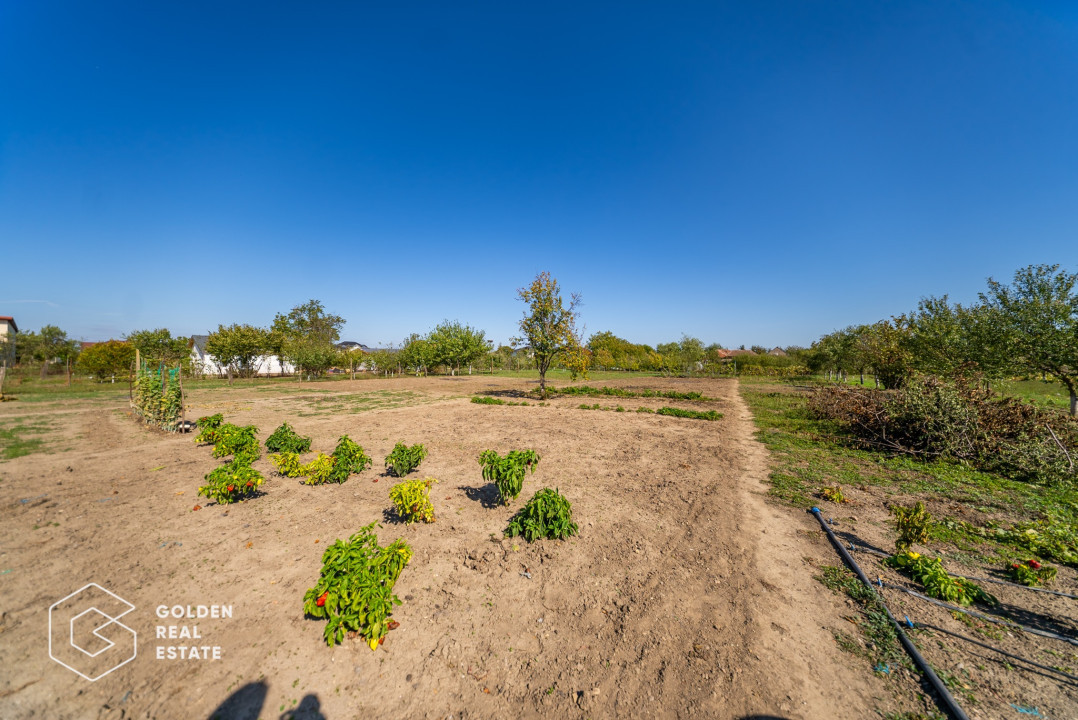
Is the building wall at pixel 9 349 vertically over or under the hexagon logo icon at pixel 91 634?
over

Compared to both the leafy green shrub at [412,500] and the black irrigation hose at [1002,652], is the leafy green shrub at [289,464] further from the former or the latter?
the black irrigation hose at [1002,652]

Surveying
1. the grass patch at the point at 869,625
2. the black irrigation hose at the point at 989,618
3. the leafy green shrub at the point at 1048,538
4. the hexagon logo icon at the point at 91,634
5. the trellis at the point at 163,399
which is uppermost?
the trellis at the point at 163,399

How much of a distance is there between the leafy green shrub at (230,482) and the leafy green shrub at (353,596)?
3.65m

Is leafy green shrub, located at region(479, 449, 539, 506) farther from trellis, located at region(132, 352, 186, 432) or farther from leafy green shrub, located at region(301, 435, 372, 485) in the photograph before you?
trellis, located at region(132, 352, 186, 432)

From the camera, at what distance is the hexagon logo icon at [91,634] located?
3117mm

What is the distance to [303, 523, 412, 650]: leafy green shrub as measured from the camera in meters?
3.36

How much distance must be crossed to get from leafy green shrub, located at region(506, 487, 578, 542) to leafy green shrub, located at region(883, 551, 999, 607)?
4183 millimetres

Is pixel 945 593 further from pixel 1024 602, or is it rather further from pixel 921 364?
pixel 921 364

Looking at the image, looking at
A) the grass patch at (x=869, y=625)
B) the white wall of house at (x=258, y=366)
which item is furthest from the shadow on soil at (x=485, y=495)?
the white wall of house at (x=258, y=366)

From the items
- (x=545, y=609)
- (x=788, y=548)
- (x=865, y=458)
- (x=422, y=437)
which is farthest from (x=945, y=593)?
(x=422, y=437)

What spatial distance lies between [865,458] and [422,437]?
42.3 ft

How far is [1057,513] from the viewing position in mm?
6160

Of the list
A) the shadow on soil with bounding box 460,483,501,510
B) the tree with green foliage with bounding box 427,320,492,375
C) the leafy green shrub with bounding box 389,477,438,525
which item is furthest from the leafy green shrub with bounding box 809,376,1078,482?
the tree with green foliage with bounding box 427,320,492,375

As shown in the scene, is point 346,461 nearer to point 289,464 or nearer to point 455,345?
point 289,464
